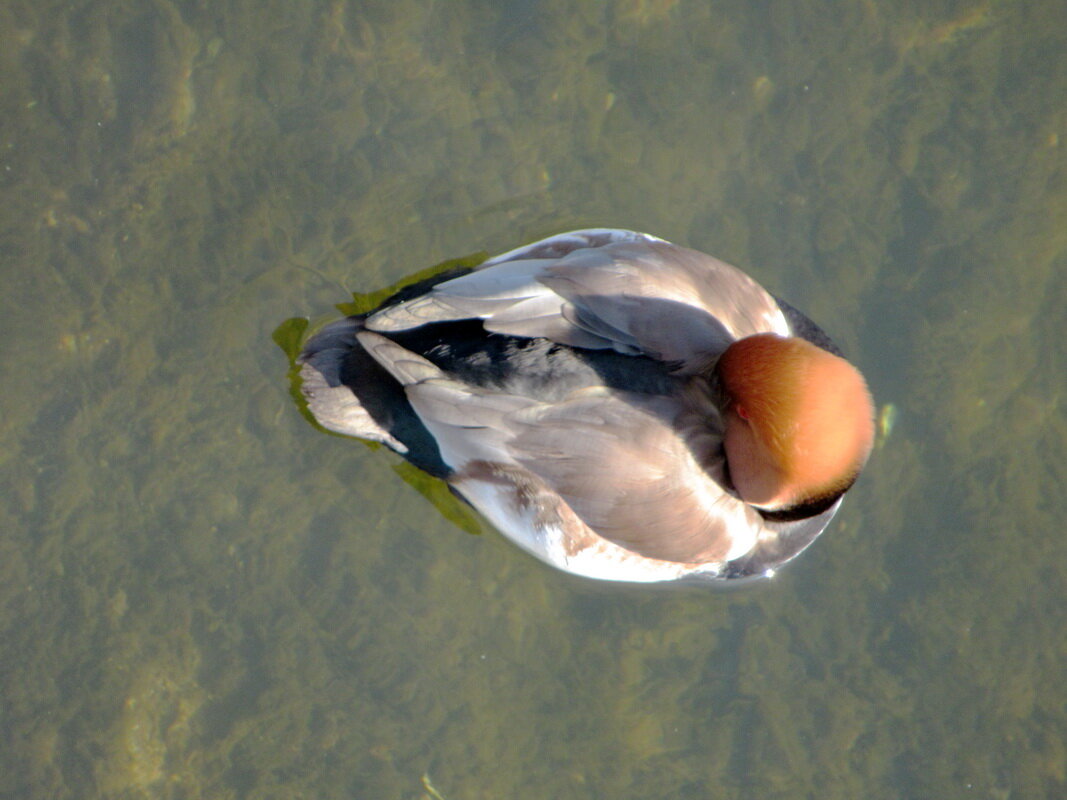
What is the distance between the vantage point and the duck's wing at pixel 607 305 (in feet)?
7.24

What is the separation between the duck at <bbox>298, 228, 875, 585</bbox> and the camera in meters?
2.05

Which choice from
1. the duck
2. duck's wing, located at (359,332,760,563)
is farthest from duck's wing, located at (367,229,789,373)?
duck's wing, located at (359,332,760,563)

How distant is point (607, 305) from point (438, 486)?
1.33 meters

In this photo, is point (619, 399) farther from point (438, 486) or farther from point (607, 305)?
point (438, 486)

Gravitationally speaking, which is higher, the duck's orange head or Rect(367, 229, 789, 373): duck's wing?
Rect(367, 229, 789, 373): duck's wing

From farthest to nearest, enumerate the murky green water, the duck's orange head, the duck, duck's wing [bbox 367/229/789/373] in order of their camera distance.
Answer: the murky green water, duck's wing [bbox 367/229/789/373], the duck, the duck's orange head

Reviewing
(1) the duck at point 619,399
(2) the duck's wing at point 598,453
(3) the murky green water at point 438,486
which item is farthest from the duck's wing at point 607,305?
(3) the murky green water at point 438,486

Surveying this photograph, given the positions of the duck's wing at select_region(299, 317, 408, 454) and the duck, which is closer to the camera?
the duck

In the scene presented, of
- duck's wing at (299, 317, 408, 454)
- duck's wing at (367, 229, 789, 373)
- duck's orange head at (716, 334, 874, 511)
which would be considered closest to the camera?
duck's orange head at (716, 334, 874, 511)

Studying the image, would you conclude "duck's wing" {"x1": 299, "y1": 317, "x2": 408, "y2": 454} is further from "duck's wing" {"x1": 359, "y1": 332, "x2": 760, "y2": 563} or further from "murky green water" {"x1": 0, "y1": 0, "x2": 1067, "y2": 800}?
"murky green water" {"x1": 0, "y1": 0, "x2": 1067, "y2": 800}

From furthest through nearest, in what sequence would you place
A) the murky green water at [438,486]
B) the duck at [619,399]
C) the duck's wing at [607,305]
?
the murky green water at [438,486] → the duck's wing at [607,305] → the duck at [619,399]

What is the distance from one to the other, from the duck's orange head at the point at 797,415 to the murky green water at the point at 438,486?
137 centimetres

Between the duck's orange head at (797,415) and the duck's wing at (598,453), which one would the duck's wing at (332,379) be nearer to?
the duck's wing at (598,453)

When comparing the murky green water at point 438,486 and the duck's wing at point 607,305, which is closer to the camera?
the duck's wing at point 607,305
